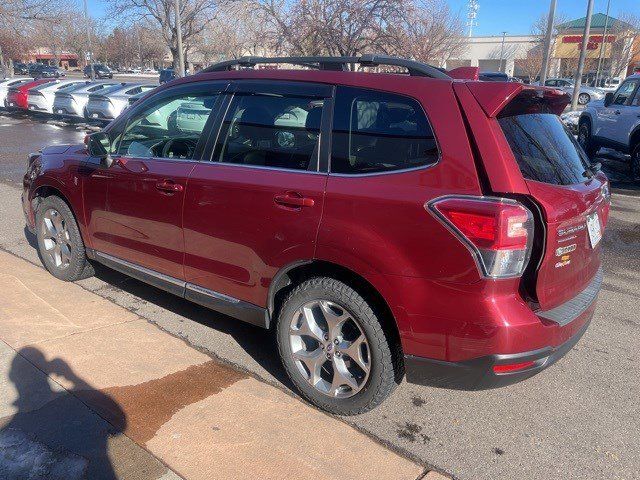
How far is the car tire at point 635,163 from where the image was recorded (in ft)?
35.7

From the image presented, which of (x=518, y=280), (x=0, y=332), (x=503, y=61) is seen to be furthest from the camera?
(x=503, y=61)

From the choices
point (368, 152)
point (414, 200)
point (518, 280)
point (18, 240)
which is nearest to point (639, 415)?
point (518, 280)

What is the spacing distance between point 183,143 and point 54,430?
6.45 ft

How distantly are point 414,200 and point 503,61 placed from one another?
211 ft

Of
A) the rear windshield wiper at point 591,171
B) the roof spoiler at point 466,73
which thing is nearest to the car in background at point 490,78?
the roof spoiler at point 466,73

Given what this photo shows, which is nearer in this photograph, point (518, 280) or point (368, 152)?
point (518, 280)

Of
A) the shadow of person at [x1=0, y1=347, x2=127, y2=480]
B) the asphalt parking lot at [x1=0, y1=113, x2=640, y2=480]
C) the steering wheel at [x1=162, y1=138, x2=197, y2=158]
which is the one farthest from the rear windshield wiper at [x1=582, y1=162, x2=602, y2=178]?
the shadow of person at [x1=0, y1=347, x2=127, y2=480]

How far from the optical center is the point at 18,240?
20.5 feet

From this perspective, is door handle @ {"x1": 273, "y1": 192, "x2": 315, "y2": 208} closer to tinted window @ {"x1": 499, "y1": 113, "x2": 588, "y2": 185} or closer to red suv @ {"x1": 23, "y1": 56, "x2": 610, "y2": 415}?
red suv @ {"x1": 23, "y1": 56, "x2": 610, "y2": 415}

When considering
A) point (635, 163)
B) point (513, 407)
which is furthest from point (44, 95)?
point (513, 407)

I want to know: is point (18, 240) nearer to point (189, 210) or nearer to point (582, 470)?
point (189, 210)

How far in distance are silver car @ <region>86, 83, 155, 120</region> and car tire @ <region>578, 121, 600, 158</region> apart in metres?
12.5

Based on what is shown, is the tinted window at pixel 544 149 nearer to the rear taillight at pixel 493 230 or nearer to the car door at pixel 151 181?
the rear taillight at pixel 493 230

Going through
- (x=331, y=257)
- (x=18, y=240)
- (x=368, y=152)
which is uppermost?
(x=368, y=152)
